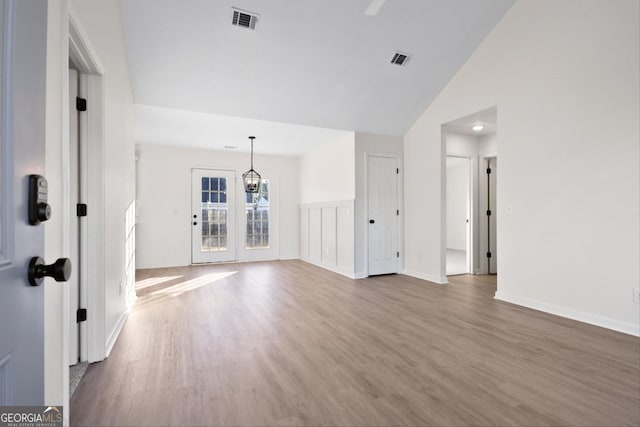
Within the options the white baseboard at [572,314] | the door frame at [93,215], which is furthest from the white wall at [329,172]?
the door frame at [93,215]

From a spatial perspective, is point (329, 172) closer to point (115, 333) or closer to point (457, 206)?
point (115, 333)

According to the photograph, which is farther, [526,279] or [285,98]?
[285,98]

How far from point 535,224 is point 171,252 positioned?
638 centimetres

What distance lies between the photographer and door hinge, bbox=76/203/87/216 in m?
2.23

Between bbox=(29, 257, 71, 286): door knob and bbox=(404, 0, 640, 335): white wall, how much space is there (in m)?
4.11

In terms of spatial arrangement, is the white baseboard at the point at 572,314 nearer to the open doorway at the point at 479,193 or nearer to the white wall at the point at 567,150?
the white wall at the point at 567,150

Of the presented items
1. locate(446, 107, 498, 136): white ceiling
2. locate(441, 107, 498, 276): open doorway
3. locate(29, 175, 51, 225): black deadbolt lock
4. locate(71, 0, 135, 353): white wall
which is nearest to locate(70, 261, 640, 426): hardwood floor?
locate(71, 0, 135, 353): white wall

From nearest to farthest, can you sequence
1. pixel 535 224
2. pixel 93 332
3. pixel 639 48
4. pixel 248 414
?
pixel 248 414 < pixel 93 332 < pixel 639 48 < pixel 535 224

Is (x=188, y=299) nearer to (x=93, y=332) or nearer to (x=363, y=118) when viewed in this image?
(x=93, y=332)

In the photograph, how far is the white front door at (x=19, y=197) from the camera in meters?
0.57

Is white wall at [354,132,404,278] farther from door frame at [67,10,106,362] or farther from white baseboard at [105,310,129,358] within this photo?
door frame at [67,10,106,362]

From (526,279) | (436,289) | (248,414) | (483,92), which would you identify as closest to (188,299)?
(248,414)

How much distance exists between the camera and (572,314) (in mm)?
3266

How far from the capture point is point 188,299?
156 inches
